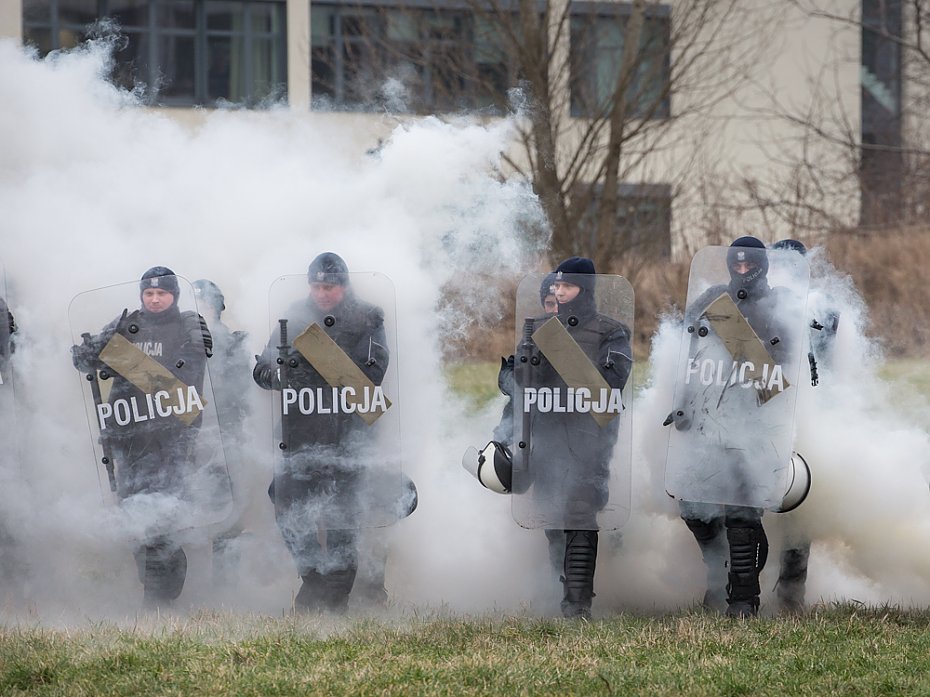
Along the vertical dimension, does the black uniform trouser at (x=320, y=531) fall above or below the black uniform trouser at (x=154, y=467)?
below

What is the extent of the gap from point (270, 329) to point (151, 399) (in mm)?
651

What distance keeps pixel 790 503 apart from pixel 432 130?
113 inches

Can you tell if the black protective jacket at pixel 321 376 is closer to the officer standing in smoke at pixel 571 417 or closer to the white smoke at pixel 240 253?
the white smoke at pixel 240 253

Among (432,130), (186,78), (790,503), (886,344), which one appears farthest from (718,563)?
(186,78)

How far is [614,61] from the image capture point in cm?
1802

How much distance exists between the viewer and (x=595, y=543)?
6320 millimetres

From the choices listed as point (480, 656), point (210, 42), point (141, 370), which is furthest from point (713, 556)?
point (210, 42)

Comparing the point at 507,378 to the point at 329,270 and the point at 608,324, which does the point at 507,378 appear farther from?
the point at 329,270

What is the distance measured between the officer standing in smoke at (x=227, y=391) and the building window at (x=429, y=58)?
374 inches

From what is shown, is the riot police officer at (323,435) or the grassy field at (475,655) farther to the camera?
the riot police officer at (323,435)

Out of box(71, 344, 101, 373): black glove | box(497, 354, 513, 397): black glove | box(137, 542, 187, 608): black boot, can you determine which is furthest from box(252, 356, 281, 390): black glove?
box(497, 354, 513, 397): black glove

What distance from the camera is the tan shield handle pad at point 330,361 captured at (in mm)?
6348

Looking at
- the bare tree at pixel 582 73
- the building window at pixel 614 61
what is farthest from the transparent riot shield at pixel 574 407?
the building window at pixel 614 61

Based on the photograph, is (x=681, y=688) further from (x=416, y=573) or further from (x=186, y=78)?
(x=186, y=78)
